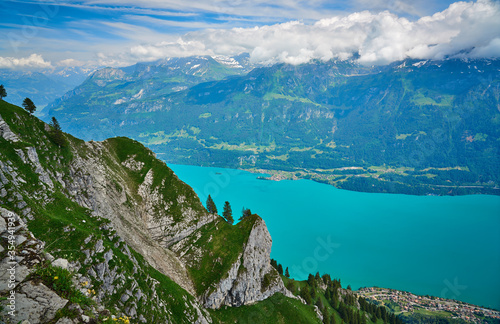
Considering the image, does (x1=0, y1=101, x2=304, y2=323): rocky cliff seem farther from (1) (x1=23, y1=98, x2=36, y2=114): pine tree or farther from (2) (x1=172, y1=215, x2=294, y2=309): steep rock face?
(1) (x1=23, y1=98, x2=36, y2=114): pine tree

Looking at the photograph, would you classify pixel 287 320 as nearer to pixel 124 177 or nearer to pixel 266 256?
pixel 266 256

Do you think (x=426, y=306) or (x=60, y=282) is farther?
(x=426, y=306)

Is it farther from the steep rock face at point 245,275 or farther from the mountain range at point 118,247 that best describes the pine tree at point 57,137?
the steep rock face at point 245,275

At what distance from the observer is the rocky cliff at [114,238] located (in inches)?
509

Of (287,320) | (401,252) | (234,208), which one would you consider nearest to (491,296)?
(401,252)

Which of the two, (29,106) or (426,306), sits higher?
(426,306)

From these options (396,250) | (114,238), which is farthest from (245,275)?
(396,250)

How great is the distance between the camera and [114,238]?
36.8 m

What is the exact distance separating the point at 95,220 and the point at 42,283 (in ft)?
97.6

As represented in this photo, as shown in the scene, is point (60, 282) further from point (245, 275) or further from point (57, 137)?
point (245, 275)

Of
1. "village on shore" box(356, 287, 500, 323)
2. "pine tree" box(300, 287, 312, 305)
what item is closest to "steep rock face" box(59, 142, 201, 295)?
"pine tree" box(300, 287, 312, 305)

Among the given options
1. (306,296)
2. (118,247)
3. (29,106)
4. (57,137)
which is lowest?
(118,247)

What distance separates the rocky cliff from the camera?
1293 cm

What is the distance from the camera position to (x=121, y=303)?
30453 mm
